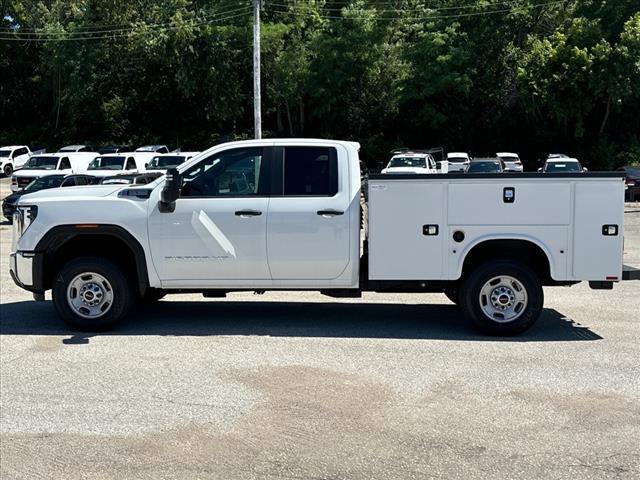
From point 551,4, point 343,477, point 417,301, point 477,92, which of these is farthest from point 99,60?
point 343,477

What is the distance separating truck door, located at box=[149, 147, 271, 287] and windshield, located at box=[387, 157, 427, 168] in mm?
21686

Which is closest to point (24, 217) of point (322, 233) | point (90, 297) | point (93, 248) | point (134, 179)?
point (93, 248)

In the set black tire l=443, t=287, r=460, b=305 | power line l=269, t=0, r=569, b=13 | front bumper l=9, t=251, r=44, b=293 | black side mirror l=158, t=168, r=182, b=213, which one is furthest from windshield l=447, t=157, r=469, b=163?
front bumper l=9, t=251, r=44, b=293

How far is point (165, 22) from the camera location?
48594mm

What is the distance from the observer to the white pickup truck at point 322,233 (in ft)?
26.6

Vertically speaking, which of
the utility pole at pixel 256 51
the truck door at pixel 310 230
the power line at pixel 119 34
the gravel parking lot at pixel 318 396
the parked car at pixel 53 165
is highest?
the power line at pixel 119 34

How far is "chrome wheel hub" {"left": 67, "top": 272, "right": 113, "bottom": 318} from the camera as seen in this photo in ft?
27.8

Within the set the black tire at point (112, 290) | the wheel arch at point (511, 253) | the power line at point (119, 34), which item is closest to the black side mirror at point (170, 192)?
the black tire at point (112, 290)

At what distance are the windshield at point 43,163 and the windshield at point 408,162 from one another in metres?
13.0

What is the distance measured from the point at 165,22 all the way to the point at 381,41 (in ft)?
44.5

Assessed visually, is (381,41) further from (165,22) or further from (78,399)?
(78,399)

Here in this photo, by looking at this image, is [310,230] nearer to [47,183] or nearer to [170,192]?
[170,192]

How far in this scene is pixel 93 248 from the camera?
8.74 meters

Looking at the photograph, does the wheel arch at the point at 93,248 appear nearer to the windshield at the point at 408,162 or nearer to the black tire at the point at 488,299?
the black tire at the point at 488,299
